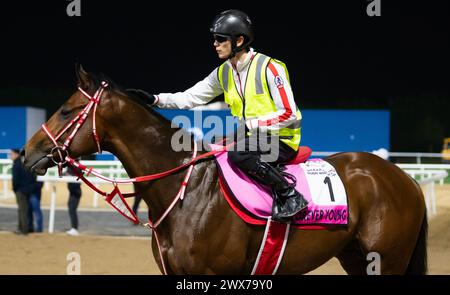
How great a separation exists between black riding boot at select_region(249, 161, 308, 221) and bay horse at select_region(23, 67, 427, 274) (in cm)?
18

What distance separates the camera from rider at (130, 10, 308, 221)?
3.80 meters

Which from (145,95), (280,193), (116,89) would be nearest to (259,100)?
(280,193)

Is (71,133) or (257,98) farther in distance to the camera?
(257,98)

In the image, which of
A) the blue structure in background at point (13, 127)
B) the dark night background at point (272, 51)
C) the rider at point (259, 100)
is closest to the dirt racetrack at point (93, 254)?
the rider at point (259, 100)

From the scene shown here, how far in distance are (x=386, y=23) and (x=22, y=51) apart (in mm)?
16367

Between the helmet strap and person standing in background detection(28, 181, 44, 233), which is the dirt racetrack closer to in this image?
person standing in background detection(28, 181, 44, 233)

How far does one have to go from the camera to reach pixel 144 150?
3.87m

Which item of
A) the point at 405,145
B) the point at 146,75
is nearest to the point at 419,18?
the point at 405,145

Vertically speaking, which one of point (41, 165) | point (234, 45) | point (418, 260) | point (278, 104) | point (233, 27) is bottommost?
point (418, 260)

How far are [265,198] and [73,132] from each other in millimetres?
1260

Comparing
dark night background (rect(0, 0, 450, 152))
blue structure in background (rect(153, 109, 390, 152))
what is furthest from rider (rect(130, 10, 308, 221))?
dark night background (rect(0, 0, 450, 152))

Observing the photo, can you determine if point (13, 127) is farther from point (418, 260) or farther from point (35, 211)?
point (418, 260)

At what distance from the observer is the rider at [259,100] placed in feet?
12.5

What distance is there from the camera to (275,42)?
28719 mm
